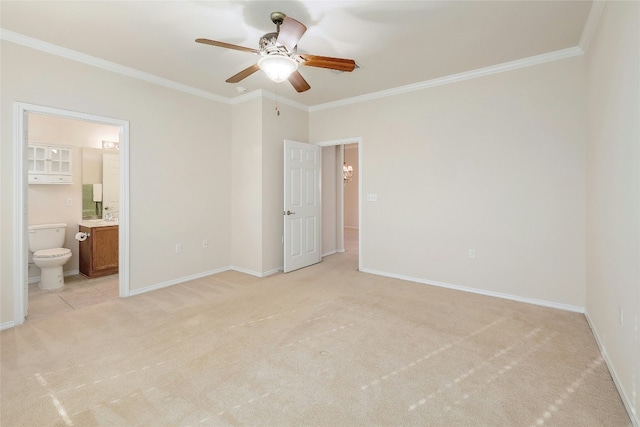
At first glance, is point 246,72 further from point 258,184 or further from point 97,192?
point 97,192

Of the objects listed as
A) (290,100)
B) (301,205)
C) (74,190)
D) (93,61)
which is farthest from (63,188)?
(290,100)

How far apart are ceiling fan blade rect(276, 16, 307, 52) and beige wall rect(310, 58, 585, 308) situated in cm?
247

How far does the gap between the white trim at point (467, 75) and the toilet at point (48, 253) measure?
433 cm

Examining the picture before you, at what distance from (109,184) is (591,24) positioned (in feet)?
20.6

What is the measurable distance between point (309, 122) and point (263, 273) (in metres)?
2.69

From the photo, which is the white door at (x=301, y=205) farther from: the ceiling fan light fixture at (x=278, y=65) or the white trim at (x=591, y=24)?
the white trim at (x=591, y=24)

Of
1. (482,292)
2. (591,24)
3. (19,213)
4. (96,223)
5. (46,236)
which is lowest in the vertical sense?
(482,292)

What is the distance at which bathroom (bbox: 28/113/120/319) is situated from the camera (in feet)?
13.9

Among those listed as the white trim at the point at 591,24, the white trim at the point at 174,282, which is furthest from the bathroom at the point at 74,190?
the white trim at the point at 591,24

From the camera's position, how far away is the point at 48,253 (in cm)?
393

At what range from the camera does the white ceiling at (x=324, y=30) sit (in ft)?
7.99

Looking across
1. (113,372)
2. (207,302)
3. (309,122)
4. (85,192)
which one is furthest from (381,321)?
(85,192)

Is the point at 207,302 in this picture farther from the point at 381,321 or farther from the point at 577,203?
the point at 577,203

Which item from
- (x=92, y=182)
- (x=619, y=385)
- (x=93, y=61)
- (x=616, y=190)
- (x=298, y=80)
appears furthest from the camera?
(x=92, y=182)
